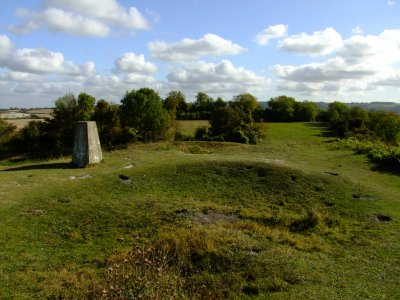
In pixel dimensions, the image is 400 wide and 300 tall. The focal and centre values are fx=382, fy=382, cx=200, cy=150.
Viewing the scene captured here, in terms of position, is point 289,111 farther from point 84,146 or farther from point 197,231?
point 197,231

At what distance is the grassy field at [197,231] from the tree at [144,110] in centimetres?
2025

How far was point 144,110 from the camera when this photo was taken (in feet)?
164

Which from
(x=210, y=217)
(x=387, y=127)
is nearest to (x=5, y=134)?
(x=210, y=217)

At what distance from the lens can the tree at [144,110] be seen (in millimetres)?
49844

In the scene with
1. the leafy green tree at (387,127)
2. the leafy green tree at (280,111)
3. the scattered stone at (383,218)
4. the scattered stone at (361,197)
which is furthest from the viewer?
the leafy green tree at (280,111)

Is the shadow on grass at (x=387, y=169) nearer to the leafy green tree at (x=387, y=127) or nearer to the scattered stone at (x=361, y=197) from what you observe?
the scattered stone at (x=361, y=197)

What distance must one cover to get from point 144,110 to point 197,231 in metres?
35.9

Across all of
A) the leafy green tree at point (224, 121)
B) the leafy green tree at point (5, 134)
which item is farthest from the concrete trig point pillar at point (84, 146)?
the leafy green tree at point (5, 134)

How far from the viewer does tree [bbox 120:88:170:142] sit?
164 ft

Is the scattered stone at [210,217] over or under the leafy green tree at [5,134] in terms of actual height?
under

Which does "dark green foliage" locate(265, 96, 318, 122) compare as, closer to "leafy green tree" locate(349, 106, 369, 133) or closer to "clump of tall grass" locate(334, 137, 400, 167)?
"leafy green tree" locate(349, 106, 369, 133)

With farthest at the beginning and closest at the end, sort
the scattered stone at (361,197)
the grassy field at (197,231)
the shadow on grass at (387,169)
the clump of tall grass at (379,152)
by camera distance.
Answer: the clump of tall grass at (379,152) < the shadow on grass at (387,169) < the scattered stone at (361,197) < the grassy field at (197,231)

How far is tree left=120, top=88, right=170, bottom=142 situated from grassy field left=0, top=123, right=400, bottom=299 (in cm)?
2025

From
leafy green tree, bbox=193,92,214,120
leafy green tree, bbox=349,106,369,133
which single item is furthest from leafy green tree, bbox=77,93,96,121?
leafy green tree, bbox=349,106,369,133
